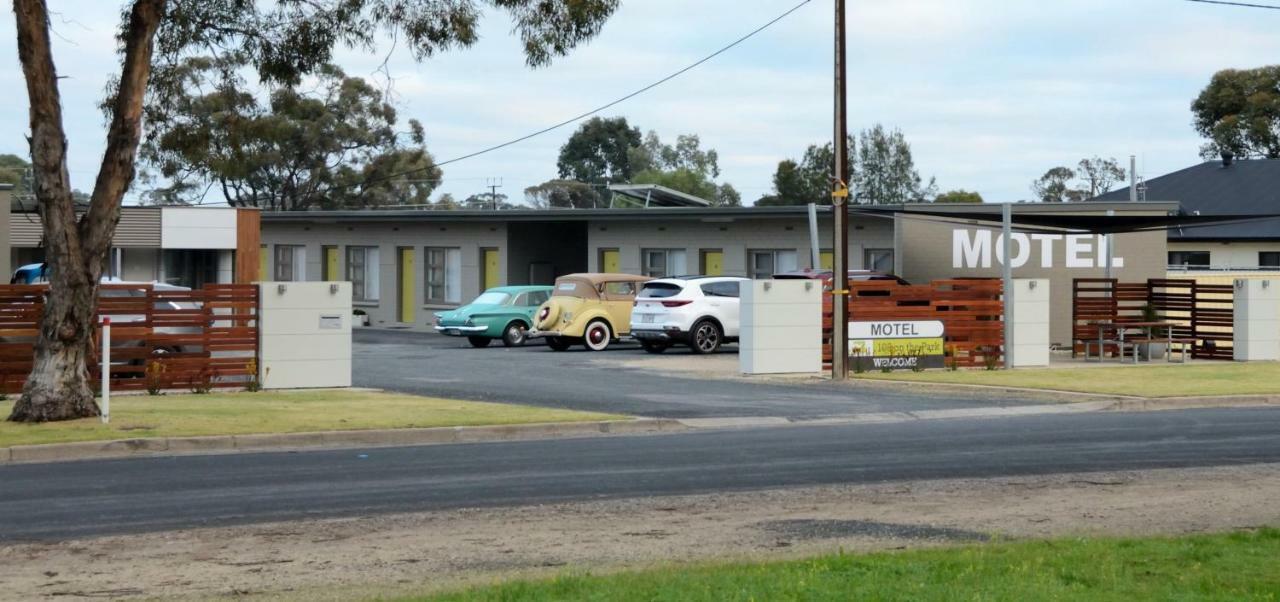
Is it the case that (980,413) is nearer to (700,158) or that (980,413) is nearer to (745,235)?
(745,235)

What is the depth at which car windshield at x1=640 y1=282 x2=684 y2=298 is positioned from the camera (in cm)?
3130

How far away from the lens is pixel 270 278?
52344mm

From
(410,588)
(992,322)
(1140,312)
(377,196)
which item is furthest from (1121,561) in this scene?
(377,196)

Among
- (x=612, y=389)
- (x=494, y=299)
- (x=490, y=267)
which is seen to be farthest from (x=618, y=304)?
(x=490, y=267)

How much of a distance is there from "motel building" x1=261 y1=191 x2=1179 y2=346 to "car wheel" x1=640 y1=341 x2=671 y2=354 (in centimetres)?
379

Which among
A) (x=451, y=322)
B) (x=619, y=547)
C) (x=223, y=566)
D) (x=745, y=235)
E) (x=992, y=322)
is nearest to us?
(x=223, y=566)

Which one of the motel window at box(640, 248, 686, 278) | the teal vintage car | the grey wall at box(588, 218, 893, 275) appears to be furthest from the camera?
the motel window at box(640, 248, 686, 278)

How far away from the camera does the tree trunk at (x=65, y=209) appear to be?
16.3 m

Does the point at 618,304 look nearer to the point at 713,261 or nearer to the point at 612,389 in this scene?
the point at 713,261

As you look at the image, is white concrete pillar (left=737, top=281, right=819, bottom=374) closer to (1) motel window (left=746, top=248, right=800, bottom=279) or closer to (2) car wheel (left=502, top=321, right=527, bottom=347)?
(2) car wheel (left=502, top=321, right=527, bottom=347)

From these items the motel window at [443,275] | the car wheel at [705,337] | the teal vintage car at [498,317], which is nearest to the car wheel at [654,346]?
the car wheel at [705,337]

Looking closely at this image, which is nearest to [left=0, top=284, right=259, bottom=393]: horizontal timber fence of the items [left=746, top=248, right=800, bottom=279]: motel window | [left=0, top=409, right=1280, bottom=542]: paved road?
[left=0, top=409, right=1280, bottom=542]: paved road

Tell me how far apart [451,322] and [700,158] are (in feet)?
265

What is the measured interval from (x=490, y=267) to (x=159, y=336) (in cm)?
2514
